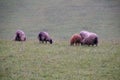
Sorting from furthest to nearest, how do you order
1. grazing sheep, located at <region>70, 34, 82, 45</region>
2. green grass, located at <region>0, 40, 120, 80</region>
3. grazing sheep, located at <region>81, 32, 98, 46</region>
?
grazing sheep, located at <region>70, 34, 82, 45</region>
grazing sheep, located at <region>81, 32, 98, 46</region>
green grass, located at <region>0, 40, 120, 80</region>

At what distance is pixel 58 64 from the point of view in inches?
430

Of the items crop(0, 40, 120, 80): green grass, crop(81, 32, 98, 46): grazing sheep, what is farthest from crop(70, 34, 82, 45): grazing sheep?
crop(0, 40, 120, 80): green grass

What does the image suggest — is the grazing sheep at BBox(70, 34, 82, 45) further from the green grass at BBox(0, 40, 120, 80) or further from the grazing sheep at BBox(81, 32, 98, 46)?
the green grass at BBox(0, 40, 120, 80)

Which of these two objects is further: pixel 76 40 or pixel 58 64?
pixel 76 40

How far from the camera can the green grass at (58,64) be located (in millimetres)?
9641

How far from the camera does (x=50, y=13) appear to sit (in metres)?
39.5

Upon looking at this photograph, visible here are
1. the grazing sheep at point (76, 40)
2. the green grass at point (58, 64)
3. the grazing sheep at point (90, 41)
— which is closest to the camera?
the green grass at point (58, 64)

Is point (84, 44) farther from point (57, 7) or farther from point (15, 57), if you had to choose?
point (57, 7)

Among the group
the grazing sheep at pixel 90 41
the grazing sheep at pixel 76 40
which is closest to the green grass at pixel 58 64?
the grazing sheep at pixel 90 41

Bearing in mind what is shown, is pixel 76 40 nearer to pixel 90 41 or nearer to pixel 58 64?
pixel 90 41

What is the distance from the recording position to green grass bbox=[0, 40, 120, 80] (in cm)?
964

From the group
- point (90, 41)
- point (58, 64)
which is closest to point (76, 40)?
point (90, 41)

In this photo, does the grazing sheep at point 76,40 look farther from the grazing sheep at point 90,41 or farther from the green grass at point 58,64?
the green grass at point 58,64

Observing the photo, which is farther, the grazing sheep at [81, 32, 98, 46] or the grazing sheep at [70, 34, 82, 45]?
the grazing sheep at [70, 34, 82, 45]
